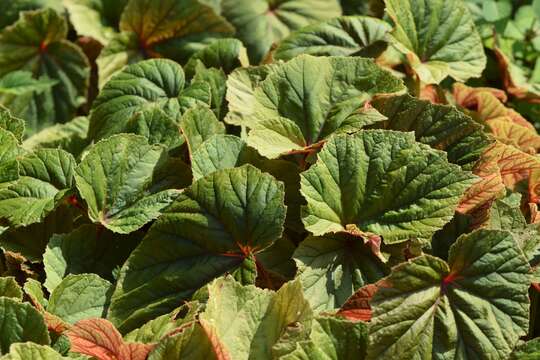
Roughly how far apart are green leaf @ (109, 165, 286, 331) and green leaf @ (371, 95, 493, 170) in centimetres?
34

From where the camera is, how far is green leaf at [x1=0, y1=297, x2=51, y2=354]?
1275mm

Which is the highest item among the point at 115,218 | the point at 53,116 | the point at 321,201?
the point at 321,201

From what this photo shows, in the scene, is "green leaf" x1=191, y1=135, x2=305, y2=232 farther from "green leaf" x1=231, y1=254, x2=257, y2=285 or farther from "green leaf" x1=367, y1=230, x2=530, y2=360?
"green leaf" x1=367, y1=230, x2=530, y2=360

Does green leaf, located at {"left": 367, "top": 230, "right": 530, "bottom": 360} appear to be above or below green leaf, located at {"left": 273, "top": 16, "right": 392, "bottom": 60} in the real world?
below

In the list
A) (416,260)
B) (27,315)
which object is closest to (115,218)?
(27,315)

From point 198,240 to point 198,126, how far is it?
1.00 feet

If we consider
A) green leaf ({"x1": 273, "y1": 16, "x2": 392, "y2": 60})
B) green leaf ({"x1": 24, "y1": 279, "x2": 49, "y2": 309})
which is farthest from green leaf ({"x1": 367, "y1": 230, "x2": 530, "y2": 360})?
green leaf ({"x1": 273, "y1": 16, "x2": 392, "y2": 60})

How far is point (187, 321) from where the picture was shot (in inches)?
50.9

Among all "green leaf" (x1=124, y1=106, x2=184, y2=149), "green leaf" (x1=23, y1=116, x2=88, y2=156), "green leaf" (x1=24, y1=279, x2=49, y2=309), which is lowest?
"green leaf" (x1=23, y1=116, x2=88, y2=156)

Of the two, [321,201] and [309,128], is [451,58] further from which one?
[321,201]

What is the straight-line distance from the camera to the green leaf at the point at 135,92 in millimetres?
1867

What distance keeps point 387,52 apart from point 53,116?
1003 millimetres

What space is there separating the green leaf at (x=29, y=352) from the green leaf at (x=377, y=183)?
481 millimetres

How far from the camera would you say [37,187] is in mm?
1610
